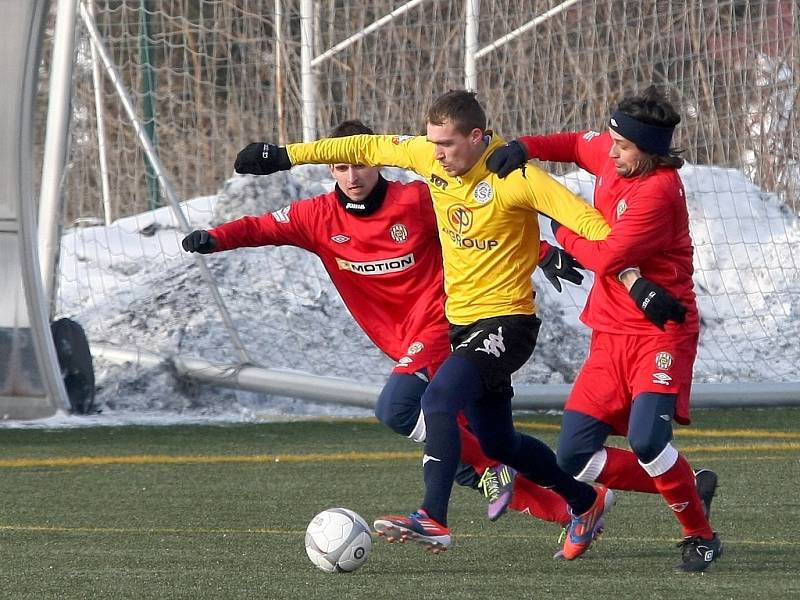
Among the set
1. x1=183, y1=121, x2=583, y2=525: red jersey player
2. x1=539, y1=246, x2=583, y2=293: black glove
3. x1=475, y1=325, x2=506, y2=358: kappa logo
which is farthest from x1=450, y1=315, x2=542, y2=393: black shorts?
x1=183, y1=121, x2=583, y2=525: red jersey player

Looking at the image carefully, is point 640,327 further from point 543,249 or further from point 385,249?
point 385,249

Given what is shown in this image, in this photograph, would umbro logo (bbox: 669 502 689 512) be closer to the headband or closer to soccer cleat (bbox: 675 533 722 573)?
soccer cleat (bbox: 675 533 722 573)

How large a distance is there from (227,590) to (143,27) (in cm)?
753

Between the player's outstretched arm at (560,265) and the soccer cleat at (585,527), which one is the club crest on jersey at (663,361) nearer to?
the player's outstretched arm at (560,265)

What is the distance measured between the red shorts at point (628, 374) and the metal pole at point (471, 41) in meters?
5.59

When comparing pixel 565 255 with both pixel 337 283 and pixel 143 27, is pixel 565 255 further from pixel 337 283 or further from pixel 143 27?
pixel 143 27

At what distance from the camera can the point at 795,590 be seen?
436 cm

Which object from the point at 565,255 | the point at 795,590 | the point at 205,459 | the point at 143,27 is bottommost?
the point at 205,459

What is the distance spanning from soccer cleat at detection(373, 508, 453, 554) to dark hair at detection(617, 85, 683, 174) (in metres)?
1.36

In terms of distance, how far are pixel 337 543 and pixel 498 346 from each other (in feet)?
3.10

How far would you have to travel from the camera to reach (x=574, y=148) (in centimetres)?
555

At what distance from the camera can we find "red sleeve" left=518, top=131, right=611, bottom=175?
5422mm

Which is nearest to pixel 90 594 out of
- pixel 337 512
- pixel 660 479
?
pixel 337 512

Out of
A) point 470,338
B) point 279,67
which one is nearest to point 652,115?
point 470,338
